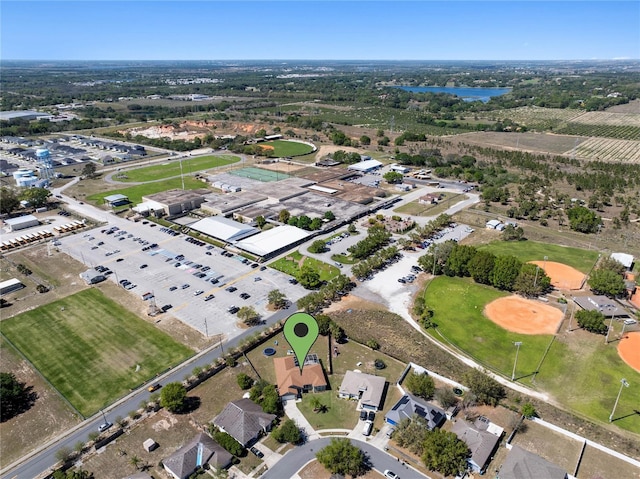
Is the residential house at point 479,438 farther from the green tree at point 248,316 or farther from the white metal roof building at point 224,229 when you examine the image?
the white metal roof building at point 224,229

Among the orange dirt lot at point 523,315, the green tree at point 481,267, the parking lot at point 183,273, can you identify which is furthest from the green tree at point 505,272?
the parking lot at point 183,273

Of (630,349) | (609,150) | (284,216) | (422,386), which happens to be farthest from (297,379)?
(609,150)

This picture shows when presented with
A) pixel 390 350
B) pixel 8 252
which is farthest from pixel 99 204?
pixel 390 350

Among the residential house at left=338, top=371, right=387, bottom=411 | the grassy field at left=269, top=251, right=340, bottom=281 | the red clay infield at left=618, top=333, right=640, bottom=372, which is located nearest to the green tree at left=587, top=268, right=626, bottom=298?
the red clay infield at left=618, top=333, right=640, bottom=372


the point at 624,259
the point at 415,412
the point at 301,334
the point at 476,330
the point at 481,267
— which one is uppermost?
the point at 301,334

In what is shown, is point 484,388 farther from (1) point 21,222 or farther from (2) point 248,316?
(1) point 21,222

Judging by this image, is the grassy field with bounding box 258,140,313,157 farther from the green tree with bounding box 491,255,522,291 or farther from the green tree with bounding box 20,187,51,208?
the green tree with bounding box 491,255,522,291

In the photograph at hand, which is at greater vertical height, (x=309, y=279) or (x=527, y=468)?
(x=309, y=279)
